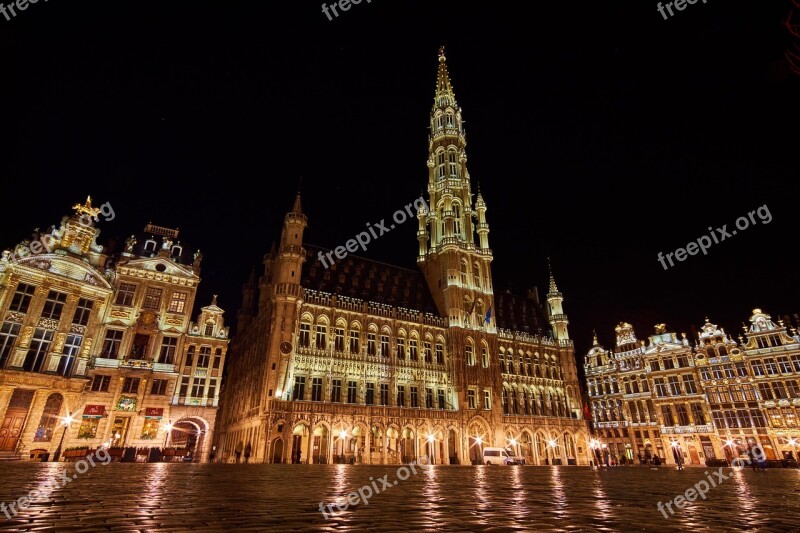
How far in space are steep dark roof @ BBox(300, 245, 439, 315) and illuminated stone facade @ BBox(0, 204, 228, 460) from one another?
35.0 ft

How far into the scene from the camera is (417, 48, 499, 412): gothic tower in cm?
4666

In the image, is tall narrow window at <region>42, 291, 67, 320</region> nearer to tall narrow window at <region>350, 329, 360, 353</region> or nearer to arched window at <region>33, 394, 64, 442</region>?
arched window at <region>33, 394, 64, 442</region>

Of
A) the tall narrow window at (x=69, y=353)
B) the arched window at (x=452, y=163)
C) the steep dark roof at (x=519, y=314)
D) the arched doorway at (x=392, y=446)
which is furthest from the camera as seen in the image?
the arched window at (x=452, y=163)

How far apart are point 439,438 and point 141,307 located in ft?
96.1

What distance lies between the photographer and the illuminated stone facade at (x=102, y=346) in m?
29.5

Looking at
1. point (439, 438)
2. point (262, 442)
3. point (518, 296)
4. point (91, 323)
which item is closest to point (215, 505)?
point (262, 442)

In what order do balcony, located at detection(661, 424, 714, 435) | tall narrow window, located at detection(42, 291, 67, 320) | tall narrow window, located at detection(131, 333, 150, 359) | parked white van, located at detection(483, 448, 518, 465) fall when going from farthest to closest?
balcony, located at detection(661, 424, 714, 435) < parked white van, located at detection(483, 448, 518, 465) < tall narrow window, located at detection(131, 333, 150, 359) < tall narrow window, located at detection(42, 291, 67, 320)

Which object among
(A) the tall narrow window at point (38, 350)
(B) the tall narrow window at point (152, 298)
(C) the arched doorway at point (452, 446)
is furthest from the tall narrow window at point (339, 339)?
(A) the tall narrow window at point (38, 350)

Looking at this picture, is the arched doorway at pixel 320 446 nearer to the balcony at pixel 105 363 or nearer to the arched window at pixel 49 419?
the balcony at pixel 105 363

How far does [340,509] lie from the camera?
6297mm

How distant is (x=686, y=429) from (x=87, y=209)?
223 feet

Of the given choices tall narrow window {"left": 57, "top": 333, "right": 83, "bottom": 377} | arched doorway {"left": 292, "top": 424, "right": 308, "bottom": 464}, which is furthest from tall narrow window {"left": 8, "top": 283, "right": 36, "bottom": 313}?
arched doorway {"left": 292, "top": 424, "right": 308, "bottom": 464}

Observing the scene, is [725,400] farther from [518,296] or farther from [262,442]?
[262,442]

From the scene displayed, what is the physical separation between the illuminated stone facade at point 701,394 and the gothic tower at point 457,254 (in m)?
23.5
